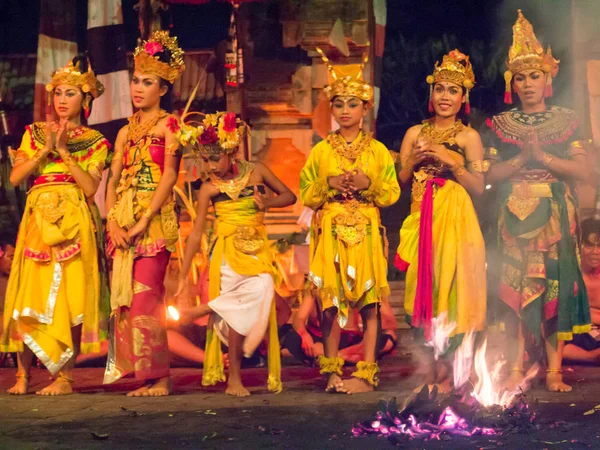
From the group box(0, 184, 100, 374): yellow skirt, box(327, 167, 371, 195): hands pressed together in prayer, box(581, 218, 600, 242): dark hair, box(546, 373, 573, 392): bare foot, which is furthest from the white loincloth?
box(581, 218, 600, 242): dark hair

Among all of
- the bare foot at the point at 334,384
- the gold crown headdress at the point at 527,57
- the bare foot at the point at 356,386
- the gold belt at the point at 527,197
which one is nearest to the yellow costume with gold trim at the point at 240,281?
the bare foot at the point at 334,384

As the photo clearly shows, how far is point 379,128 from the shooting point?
65.8ft

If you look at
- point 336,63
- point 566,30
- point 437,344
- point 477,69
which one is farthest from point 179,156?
point 477,69

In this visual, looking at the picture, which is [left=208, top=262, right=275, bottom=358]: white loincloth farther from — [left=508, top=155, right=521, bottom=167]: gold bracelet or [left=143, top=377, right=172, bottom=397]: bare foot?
[left=508, top=155, right=521, bottom=167]: gold bracelet

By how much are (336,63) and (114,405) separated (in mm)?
4865

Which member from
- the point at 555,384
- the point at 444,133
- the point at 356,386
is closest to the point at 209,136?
the point at 444,133

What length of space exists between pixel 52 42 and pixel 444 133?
4.71 m

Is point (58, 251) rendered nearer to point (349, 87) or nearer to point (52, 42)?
point (349, 87)

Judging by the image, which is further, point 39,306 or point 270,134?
point 270,134

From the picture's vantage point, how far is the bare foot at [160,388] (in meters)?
6.92

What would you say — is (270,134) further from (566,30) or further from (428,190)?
(428,190)

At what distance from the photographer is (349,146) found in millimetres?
7109

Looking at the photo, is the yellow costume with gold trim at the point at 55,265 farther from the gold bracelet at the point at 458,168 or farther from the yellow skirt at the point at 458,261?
the gold bracelet at the point at 458,168

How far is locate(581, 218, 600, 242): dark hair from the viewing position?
858 centimetres
